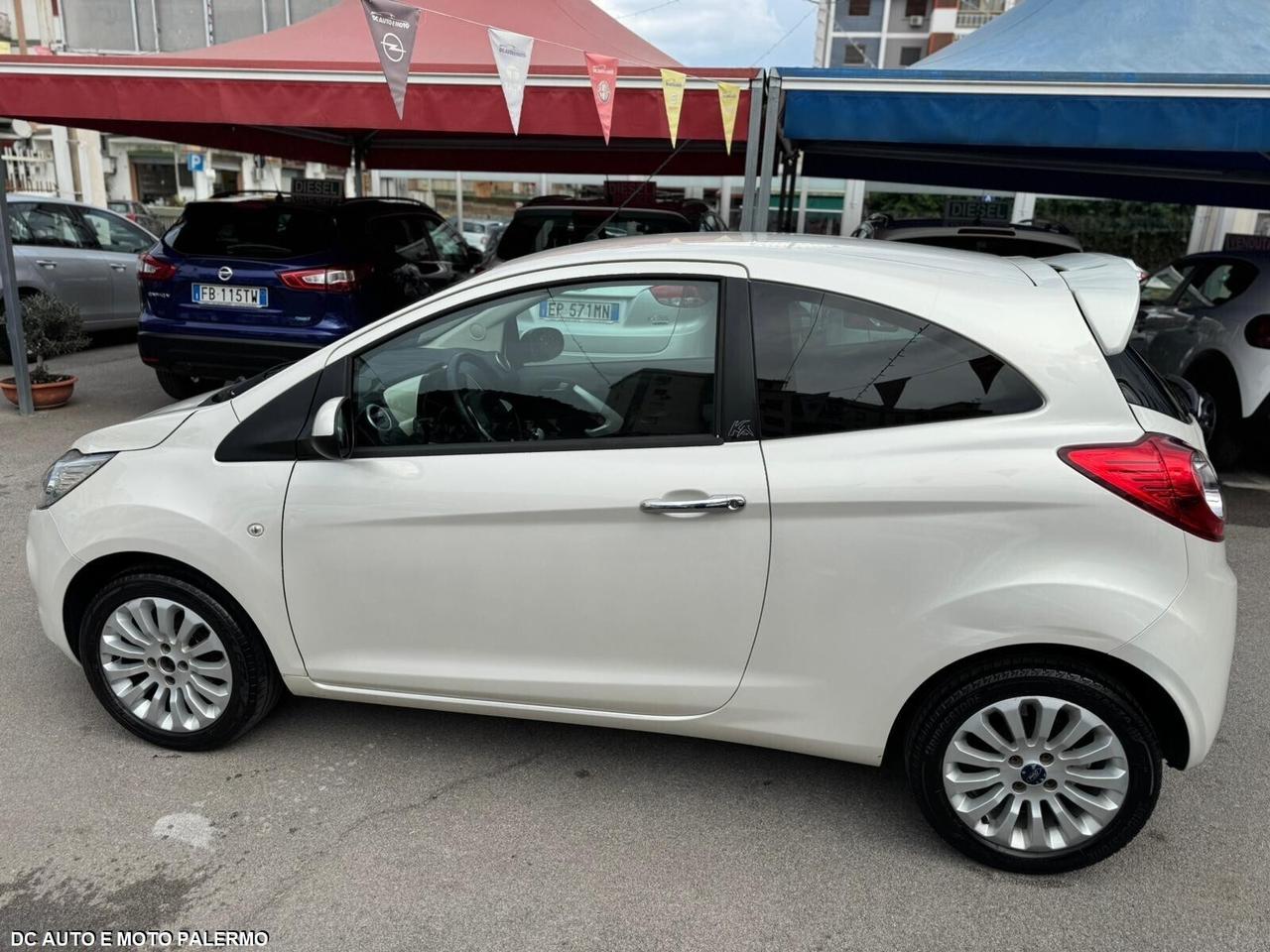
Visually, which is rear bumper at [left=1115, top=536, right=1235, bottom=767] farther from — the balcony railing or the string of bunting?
the balcony railing

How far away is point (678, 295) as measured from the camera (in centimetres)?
269

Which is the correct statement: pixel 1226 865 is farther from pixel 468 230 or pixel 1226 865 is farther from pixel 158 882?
pixel 468 230

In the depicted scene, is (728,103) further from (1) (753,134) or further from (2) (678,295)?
(2) (678,295)

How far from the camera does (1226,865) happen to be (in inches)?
104

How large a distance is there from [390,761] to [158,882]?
76cm

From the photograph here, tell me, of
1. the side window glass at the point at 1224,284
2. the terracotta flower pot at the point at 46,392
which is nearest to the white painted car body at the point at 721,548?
the side window glass at the point at 1224,284

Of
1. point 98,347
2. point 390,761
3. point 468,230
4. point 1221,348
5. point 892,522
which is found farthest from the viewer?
point 468,230

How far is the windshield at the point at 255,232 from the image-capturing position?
658cm

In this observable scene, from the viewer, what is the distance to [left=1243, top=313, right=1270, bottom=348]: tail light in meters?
6.07

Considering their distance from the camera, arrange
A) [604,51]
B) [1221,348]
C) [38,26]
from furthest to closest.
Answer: [38,26] < [604,51] < [1221,348]

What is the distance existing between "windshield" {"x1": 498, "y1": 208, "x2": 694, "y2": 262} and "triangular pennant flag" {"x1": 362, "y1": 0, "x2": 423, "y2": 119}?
2.13 m

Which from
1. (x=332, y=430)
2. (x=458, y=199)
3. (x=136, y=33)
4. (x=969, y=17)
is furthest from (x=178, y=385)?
(x=969, y=17)

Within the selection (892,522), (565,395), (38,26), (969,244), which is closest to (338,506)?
(565,395)

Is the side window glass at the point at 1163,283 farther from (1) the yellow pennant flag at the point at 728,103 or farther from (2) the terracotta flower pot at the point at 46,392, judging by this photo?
(2) the terracotta flower pot at the point at 46,392
